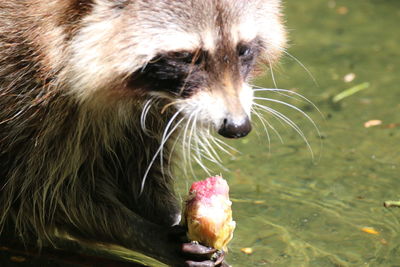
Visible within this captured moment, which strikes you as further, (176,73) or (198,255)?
(198,255)

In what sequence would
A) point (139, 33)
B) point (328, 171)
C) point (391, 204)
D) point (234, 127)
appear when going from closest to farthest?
point (234, 127) < point (139, 33) < point (391, 204) < point (328, 171)

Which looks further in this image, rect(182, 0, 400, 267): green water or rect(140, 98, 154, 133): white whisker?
rect(182, 0, 400, 267): green water

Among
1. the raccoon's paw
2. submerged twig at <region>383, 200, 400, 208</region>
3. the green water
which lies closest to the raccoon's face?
the raccoon's paw

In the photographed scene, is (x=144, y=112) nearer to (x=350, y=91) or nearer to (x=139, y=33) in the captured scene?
(x=139, y=33)

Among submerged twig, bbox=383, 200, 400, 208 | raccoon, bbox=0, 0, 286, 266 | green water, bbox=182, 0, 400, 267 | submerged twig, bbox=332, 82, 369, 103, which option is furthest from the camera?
submerged twig, bbox=332, 82, 369, 103

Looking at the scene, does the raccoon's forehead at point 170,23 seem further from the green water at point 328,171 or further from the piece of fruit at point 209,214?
the green water at point 328,171

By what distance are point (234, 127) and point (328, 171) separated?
1750 mm

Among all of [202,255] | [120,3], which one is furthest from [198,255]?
[120,3]

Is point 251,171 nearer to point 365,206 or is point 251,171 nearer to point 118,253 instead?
point 365,206

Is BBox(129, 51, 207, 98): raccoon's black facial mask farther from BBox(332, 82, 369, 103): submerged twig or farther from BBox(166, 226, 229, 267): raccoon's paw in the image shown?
BBox(332, 82, 369, 103): submerged twig

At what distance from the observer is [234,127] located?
3324mm

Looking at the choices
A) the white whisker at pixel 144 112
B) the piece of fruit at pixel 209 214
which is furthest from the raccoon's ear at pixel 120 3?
the piece of fruit at pixel 209 214

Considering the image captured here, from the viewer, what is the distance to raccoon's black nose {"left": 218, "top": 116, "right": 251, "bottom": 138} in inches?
131

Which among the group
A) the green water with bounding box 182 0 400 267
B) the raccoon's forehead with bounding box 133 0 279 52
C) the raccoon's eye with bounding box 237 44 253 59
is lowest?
the green water with bounding box 182 0 400 267
